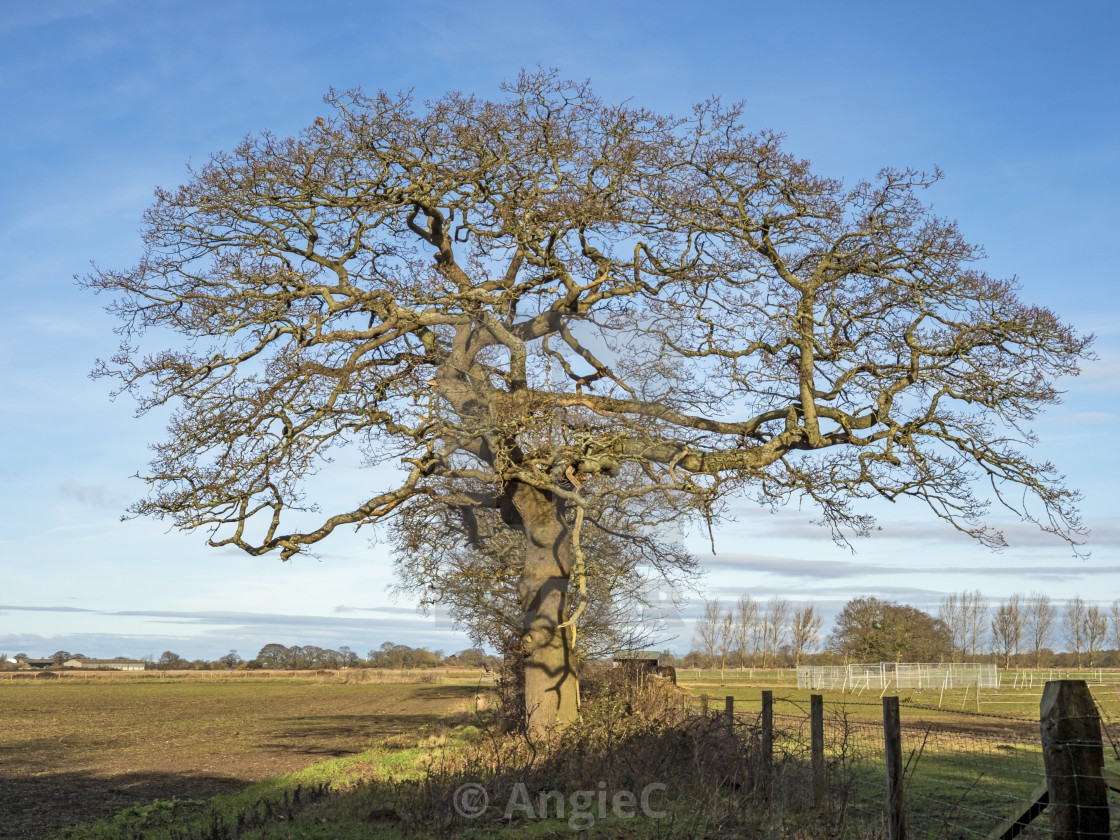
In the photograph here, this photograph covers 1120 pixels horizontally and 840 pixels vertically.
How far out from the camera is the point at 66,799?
594 inches

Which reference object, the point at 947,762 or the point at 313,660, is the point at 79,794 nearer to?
the point at 947,762

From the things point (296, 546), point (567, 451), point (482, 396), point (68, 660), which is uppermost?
point (482, 396)

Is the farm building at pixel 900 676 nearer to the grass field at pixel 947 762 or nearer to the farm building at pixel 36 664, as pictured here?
the grass field at pixel 947 762

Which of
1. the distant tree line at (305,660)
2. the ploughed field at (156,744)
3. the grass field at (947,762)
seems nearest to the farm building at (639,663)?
the grass field at (947,762)

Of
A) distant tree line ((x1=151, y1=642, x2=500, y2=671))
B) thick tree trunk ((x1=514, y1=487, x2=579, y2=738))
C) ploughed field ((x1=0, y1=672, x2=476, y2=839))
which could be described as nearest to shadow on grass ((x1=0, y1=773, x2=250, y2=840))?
ploughed field ((x1=0, y1=672, x2=476, y2=839))

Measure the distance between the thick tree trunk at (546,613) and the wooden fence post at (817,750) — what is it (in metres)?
5.68

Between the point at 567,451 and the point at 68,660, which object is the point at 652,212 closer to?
the point at 567,451

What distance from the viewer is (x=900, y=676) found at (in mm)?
50875

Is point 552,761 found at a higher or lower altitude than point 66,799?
higher

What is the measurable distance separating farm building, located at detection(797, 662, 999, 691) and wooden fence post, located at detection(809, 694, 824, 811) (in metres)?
43.9

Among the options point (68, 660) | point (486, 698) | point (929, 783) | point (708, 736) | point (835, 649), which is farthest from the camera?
point (68, 660)

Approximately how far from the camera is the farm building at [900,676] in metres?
50.9

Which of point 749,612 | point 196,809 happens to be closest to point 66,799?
point 196,809

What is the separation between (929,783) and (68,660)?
150m
